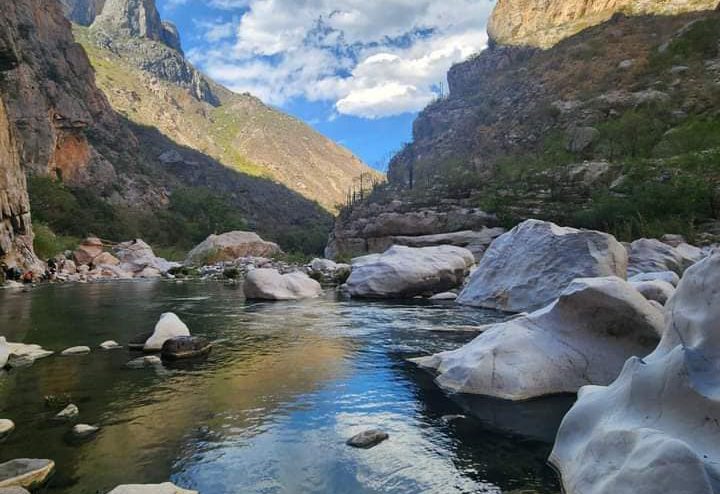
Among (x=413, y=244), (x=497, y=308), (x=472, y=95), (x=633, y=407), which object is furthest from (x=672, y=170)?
(x=472, y=95)

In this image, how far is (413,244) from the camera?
33500 mm

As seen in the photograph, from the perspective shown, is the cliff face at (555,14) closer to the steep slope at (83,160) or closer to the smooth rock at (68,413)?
the steep slope at (83,160)

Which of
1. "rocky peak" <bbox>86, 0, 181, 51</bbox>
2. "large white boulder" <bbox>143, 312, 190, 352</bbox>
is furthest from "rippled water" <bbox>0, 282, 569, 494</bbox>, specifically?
"rocky peak" <bbox>86, 0, 181, 51</bbox>

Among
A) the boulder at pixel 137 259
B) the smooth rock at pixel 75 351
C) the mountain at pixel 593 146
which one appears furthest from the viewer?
the boulder at pixel 137 259

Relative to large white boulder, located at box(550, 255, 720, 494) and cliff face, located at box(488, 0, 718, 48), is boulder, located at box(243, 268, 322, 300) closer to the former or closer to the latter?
large white boulder, located at box(550, 255, 720, 494)

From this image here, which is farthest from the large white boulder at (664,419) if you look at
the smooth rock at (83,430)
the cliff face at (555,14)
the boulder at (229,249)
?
the cliff face at (555,14)

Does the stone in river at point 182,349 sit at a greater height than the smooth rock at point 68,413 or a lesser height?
greater

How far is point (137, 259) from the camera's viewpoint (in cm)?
3806

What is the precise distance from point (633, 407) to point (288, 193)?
375ft

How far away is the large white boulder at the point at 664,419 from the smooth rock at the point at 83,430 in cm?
455

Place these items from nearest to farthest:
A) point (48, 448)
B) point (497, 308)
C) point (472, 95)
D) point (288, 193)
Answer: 1. point (48, 448)
2. point (497, 308)
3. point (472, 95)
4. point (288, 193)

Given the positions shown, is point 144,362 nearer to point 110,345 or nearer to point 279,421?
point 110,345

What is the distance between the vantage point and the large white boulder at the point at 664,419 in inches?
119

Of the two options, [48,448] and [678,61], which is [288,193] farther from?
[48,448]
